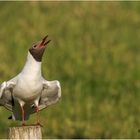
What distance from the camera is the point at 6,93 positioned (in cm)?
802

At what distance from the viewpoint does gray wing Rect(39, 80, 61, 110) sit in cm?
800

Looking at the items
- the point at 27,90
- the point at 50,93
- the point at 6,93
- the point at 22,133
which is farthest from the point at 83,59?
the point at 22,133

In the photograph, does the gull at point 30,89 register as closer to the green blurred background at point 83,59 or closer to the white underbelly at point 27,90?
the white underbelly at point 27,90

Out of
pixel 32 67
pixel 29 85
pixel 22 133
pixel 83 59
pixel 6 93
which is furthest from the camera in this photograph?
pixel 83 59

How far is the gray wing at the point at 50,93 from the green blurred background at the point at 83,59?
15.6 feet

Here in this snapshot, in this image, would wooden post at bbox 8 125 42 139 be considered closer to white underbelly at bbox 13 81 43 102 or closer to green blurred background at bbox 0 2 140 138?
white underbelly at bbox 13 81 43 102

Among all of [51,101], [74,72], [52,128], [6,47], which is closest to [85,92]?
[74,72]

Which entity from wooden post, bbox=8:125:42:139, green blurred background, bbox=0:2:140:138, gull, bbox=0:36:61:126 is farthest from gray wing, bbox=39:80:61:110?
green blurred background, bbox=0:2:140:138

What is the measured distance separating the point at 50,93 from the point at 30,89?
1.41ft

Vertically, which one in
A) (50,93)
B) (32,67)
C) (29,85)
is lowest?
(50,93)

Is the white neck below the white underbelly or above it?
above

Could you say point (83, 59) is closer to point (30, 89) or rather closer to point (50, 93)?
point (50, 93)

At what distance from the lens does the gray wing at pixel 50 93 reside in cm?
800

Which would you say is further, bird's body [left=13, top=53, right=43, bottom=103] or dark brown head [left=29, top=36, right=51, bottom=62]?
dark brown head [left=29, top=36, right=51, bottom=62]
